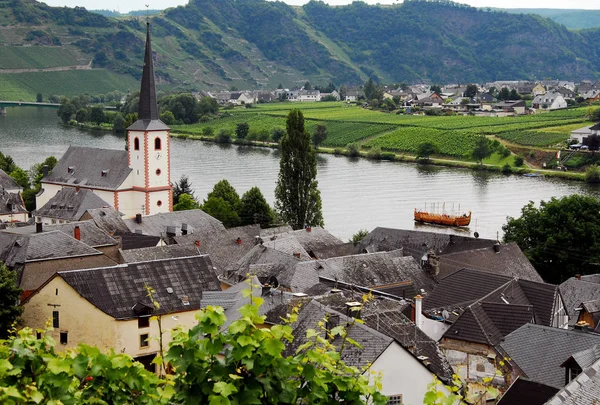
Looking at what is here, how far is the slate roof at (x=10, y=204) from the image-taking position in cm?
4575

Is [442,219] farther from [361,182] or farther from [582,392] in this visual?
[582,392]

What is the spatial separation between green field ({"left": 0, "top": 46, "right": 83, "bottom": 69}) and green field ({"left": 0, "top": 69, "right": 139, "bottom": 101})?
113 inches

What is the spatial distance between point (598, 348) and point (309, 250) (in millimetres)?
19970

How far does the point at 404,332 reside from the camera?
18.7m

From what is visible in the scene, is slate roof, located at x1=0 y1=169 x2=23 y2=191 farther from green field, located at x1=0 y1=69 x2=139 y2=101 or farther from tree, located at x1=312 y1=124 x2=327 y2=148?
green field, located at x1=0 y1=69 x2=139 y2=101

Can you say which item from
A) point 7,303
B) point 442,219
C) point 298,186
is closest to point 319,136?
point 442,219

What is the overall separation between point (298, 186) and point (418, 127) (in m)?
58.5

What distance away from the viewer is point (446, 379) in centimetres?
1711

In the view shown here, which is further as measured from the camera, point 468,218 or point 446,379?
point 468,218

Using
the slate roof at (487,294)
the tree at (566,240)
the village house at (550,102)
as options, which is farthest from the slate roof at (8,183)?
the village house at (550,102)

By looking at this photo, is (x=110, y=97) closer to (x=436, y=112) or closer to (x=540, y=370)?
(x=436, y=112)

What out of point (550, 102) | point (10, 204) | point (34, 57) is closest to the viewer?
point (10, 204)

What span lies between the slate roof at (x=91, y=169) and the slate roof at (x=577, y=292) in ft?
82.0

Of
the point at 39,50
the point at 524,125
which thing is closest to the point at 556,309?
the point at 524,125
